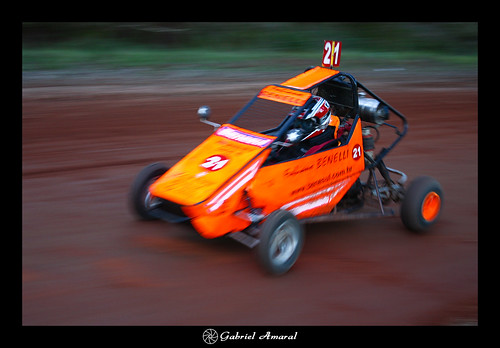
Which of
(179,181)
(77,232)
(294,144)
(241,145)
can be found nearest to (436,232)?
(294,144)

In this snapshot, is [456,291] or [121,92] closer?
[456,291]

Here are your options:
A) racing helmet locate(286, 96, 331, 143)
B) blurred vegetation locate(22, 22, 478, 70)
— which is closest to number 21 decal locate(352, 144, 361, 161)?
racing helmet locate(286, 96, 331, 143)

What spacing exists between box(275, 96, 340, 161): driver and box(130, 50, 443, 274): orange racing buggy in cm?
2

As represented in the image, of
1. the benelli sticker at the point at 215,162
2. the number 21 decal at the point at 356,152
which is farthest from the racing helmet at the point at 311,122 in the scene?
the benelli sticker at the point at 215,162

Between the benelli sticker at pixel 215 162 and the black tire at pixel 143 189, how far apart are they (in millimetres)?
778

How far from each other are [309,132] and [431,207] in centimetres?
193

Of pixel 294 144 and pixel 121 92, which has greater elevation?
pixel 121 92

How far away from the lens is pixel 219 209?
222 inches

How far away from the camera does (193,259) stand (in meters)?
5.92

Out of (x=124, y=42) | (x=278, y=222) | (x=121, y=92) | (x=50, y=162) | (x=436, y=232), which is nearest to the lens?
(x=278, y=222)

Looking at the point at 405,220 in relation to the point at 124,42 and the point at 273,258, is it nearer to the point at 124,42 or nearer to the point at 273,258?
the point at 273,258

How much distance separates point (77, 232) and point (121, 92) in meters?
6.88

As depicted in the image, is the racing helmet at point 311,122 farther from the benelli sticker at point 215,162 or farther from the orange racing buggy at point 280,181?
the benelli sticker at point 215,162

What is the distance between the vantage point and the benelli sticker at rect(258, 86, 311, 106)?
6449mm
